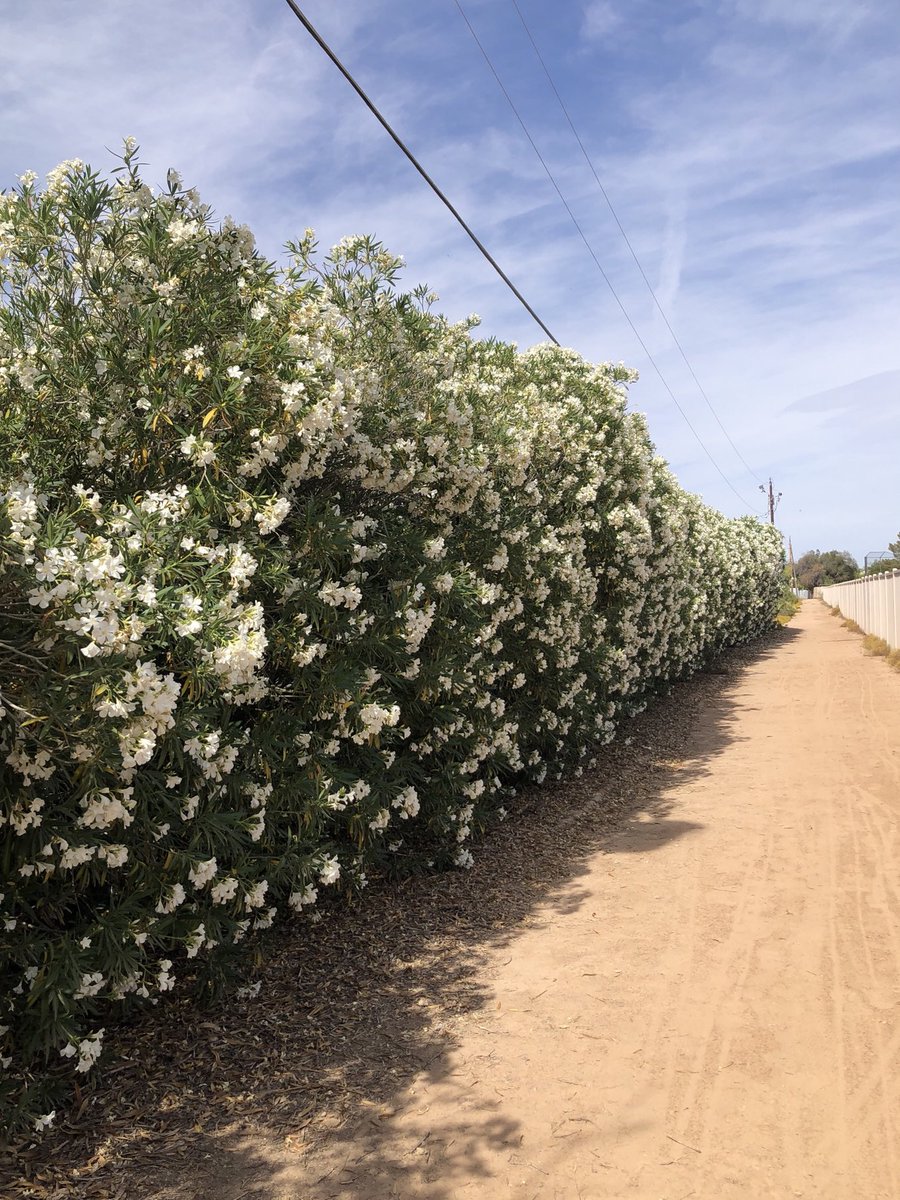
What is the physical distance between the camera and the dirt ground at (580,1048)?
3260mm

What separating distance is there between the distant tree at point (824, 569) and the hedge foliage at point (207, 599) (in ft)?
389

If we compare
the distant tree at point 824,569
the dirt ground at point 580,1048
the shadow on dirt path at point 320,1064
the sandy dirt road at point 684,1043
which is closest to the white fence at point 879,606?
the sandy dirt road at point 684,1043

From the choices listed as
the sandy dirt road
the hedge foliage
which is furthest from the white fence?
the hedge foliage

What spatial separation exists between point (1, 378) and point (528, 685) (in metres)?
5.30

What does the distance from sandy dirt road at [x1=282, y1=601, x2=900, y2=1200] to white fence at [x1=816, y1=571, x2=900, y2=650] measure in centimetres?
1701

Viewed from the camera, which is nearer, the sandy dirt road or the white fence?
the sandy dirt road

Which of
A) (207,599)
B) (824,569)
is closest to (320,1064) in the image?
(207,599)

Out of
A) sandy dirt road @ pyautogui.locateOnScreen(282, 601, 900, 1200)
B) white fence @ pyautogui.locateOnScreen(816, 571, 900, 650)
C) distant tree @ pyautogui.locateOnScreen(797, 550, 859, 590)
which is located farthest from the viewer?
distant tree @ pyautogui.locateOnScreen(797, 550, 859, 590)

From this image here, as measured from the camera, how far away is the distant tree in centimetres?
12288

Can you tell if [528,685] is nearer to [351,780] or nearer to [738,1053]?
[351,780]

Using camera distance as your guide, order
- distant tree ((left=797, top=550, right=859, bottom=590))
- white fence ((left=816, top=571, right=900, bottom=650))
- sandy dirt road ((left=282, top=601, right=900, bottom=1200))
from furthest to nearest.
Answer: distant tree ((left=797, top=550, right=859, bottom=590)), white fence ((left=816, top=571, right=900, bottom=650)), sandy dirt road ((left=282, top=601, right=900, bottom=1200))

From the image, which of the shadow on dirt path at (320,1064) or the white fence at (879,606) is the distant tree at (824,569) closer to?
the white fence at (879,606)

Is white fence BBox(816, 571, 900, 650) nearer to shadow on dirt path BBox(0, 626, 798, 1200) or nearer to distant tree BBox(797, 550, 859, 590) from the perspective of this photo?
shadow on dirt path BBox(0, 626, 798, 1200)

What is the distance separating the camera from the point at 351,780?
506cm
